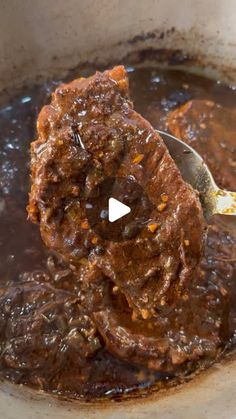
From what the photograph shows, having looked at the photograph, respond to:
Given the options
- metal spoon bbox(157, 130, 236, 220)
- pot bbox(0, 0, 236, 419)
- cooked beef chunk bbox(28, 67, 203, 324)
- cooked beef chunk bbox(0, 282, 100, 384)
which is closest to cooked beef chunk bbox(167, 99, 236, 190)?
pot bbox(0, 0, 236, 419)

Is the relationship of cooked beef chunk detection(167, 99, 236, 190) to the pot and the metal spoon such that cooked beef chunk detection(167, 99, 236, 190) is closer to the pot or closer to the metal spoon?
the pot

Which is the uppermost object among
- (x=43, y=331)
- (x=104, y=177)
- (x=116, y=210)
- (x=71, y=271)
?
(x=104, y=177)

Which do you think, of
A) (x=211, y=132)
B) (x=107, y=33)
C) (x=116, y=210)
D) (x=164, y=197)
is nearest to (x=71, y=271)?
(x=116, y=210)

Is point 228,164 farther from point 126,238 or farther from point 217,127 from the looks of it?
point 126,238

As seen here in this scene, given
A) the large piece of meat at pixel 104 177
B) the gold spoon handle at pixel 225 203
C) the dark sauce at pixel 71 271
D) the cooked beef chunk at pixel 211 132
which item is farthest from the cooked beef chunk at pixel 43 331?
the cooked beef chunk at pixel 211 132

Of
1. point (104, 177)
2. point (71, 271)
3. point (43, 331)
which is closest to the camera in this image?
point (104, 177)

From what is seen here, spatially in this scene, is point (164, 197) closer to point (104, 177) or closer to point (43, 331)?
point (104, 177)
